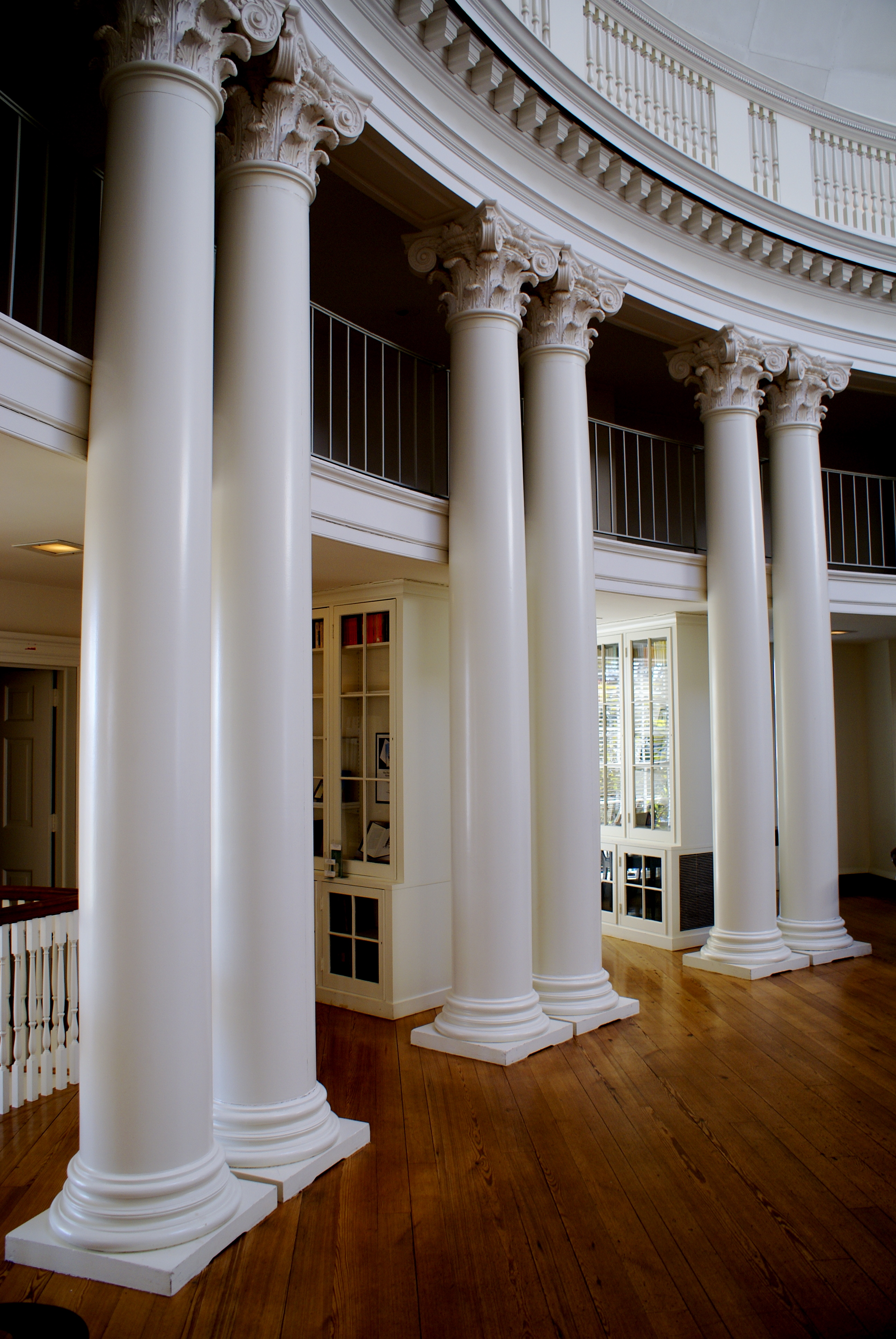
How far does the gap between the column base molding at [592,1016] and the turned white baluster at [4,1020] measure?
3628 mm

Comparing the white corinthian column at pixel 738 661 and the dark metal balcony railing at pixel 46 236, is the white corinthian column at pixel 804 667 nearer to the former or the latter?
the white corinthian column at pixel 738 661

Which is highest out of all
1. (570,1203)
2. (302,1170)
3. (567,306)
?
(567,306)

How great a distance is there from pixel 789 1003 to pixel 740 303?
6422 millimetres

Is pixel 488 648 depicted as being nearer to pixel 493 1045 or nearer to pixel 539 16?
pixel 493 1045

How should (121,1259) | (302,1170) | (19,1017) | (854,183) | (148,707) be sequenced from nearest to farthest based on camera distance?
1. (121,1259)
2. (148,707)
3. (302,1170)
4. (19,1017)
5. (854,183)

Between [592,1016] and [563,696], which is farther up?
[563,696]

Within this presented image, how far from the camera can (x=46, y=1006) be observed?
5273 mm

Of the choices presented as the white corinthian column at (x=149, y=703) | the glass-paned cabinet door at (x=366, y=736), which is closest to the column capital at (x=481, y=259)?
the glass-paned cabinet door at (x=366, y=736)

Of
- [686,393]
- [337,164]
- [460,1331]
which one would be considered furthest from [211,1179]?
[686,393]

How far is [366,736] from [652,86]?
20.5 ft

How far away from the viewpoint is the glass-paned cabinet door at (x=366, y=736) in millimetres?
7734

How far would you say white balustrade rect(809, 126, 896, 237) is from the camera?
9555 mm

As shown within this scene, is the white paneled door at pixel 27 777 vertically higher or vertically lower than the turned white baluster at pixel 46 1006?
higher

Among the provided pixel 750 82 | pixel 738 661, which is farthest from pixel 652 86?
pixel 738 661
